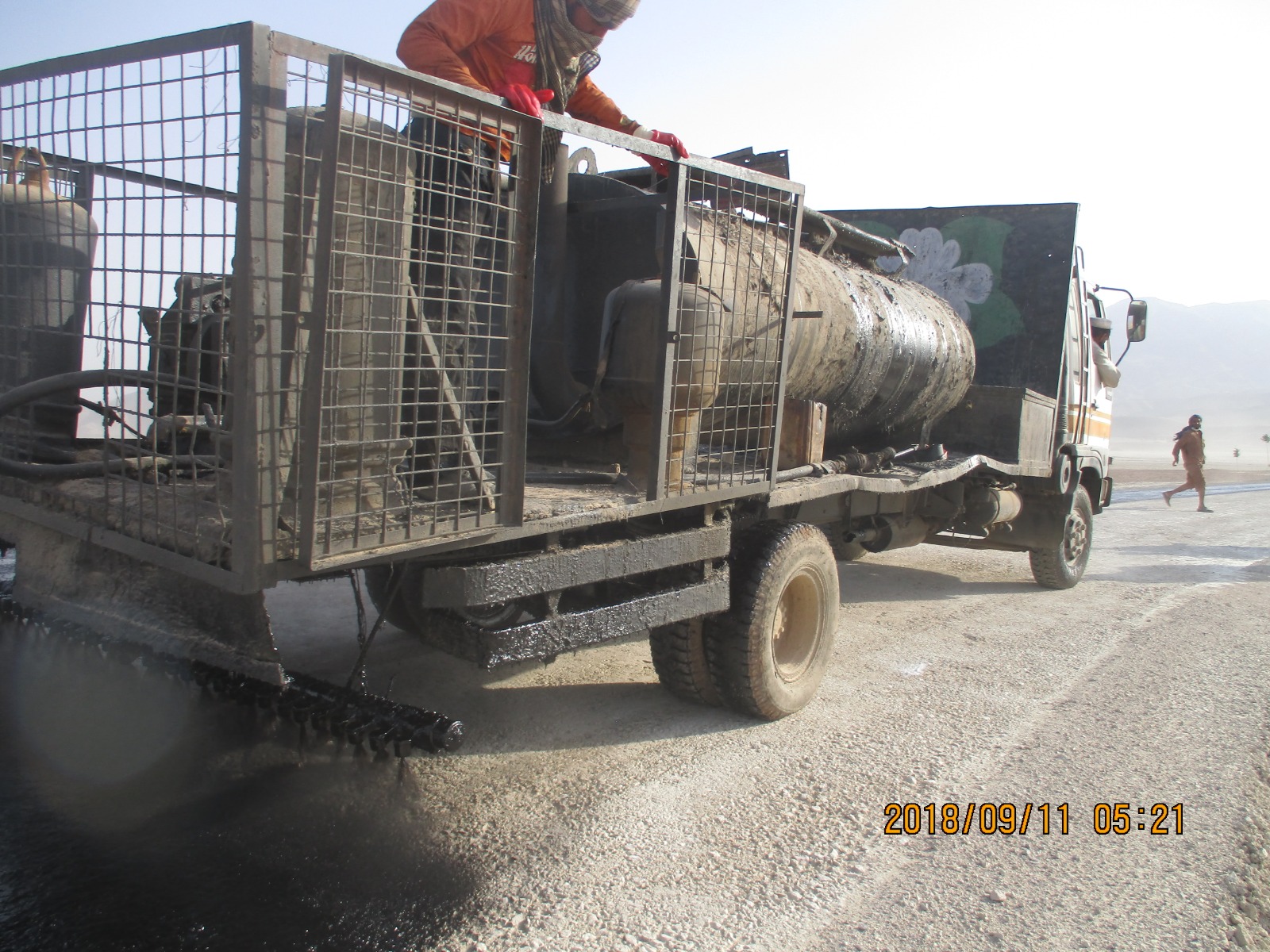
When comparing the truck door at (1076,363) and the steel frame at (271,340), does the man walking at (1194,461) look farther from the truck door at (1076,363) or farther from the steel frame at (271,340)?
the steel frame at (271,340)

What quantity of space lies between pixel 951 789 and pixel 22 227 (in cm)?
411

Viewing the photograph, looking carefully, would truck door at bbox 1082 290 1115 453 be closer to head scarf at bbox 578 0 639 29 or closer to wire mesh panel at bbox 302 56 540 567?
head scarf at bbox 578 0 639 29

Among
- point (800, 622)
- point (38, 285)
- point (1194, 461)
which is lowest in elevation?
point (800, 622)

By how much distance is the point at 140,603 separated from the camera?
3006 millimetres

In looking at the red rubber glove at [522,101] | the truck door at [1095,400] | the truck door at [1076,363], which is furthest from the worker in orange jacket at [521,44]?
the truck door at [1095,400]

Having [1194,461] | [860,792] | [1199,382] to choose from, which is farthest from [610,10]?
[1199,382]

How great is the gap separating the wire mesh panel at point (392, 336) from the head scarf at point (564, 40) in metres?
0.84

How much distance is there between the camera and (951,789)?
3.68m

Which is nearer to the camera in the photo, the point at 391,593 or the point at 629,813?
the point at 391,593

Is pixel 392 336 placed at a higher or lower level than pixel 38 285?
lower

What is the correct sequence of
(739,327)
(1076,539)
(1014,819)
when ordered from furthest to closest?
(1076,539), (739,327), (1014,819)

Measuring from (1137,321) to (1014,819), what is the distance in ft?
23.7

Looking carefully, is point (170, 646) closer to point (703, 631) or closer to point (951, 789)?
point (703, 631)
